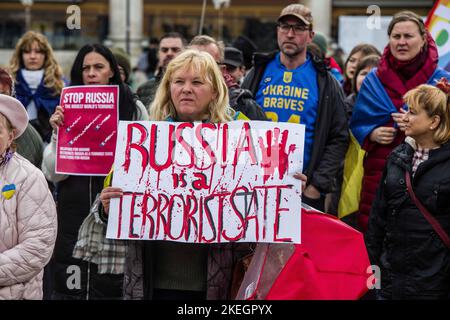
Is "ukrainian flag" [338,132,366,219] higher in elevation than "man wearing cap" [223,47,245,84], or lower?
lower

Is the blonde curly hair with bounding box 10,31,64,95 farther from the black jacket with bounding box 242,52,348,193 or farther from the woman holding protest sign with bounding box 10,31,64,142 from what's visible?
the black jacket with bounding box 242,52,348,193

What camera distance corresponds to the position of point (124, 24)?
3045 cm

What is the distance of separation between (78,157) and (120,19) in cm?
2584

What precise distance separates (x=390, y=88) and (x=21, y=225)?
3.07m

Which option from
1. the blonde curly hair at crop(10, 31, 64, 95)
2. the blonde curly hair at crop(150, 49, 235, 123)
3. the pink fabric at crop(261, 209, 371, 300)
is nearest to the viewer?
the pink fabric at crop(261, 209, 371, 300)

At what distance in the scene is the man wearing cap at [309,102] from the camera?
601cm

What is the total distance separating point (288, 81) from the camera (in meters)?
6.09

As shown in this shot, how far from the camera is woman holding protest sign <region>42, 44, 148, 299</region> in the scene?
18.2 feet

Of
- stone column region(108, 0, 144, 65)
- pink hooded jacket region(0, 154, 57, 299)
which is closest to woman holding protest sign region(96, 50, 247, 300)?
pink hooded jacket region(0, 154, 57, 299)

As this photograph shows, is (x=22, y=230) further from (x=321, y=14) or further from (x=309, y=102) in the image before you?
(x=321, y=14)

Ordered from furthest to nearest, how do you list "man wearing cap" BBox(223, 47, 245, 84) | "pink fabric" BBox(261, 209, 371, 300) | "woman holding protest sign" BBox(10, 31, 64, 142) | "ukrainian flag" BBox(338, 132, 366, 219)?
"woman holding protest sign" BBox(10, 31, 64, 142)
"man wearing cap" BBox(223, 47, 245, 84)
"ukrainian flag" BBox(338, 132, 366, 219)
"pink fabric" BBox(261, 209, 371, 300)

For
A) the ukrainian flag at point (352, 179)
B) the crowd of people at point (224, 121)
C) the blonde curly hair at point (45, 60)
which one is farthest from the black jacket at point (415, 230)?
the blonde curly hair at point (45, 60)

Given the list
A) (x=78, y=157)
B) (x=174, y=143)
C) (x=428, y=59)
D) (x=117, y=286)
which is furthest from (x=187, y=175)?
(x=428, y=59)

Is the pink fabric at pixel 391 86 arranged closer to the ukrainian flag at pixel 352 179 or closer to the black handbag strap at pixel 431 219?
the ukrainian flag at pixel 352 179
